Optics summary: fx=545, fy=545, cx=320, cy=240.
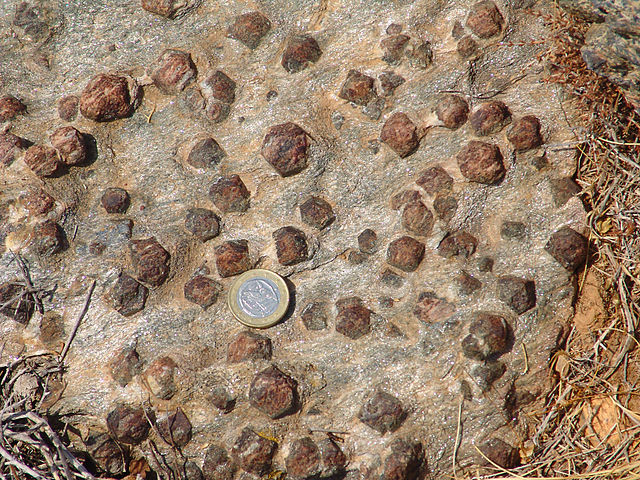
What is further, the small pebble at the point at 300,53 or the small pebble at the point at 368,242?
the small pebble at the point at 300,53

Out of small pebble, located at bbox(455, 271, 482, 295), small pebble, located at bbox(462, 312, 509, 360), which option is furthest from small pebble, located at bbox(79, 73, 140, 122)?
small pebble, located at bbox(462, 312, 509, 360)

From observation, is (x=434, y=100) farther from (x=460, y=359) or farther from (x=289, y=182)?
(x=460, y=359)

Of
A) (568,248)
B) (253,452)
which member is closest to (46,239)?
(253,452)

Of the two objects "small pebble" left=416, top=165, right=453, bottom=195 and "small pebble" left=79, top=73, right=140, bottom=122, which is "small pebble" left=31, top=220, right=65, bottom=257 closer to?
"small pebble" left=79, top=73, right=140, bottom=122

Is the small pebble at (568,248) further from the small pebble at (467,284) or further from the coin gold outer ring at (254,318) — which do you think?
the coin gold outer ring at (254,318)

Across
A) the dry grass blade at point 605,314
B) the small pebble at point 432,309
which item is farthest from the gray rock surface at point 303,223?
the dry grass blade at point 605,314

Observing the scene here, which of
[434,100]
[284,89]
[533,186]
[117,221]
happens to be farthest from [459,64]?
[117,221]
